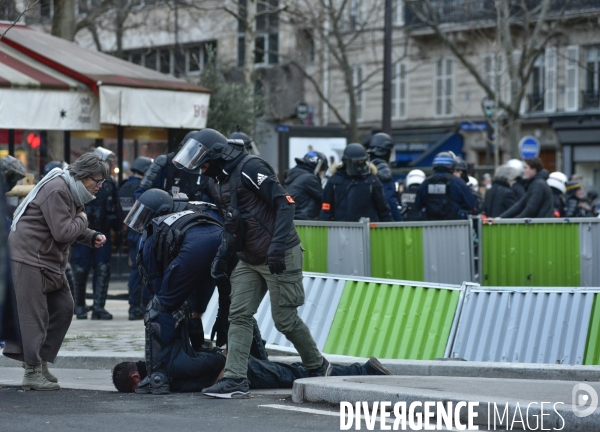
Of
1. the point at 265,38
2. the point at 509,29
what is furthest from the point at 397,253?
the point at 265,38

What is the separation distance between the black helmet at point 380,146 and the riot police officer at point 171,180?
235cm

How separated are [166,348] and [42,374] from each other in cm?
99

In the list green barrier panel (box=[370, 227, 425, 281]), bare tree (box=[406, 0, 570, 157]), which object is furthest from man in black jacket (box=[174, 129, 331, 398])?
bare tree (box=[406, 0, 570, 157])

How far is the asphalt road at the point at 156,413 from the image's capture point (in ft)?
20.8

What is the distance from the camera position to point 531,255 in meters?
11.1

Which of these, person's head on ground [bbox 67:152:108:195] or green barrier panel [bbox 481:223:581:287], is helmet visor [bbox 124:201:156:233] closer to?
person's head on ground [bbox 67:152:108:195]

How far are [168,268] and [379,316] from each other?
2330 millimetres

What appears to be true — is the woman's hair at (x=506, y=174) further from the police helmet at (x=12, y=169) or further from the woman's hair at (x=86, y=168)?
the woman's hair at (x=86, y=168)

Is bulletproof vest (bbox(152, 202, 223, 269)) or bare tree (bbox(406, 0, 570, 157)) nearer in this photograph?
bulletproof vest (bbox(152, 202, 223, 269))

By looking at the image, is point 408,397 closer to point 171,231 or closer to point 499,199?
point 171,231

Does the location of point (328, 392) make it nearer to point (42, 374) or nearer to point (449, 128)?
point (42, 374)

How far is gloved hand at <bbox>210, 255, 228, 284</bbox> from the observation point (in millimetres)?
7566

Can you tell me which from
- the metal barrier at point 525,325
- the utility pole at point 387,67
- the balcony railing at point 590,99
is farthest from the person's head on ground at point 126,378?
the balcony railing at point 590,99


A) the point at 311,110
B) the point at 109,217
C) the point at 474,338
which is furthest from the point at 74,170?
the point at 311,110
